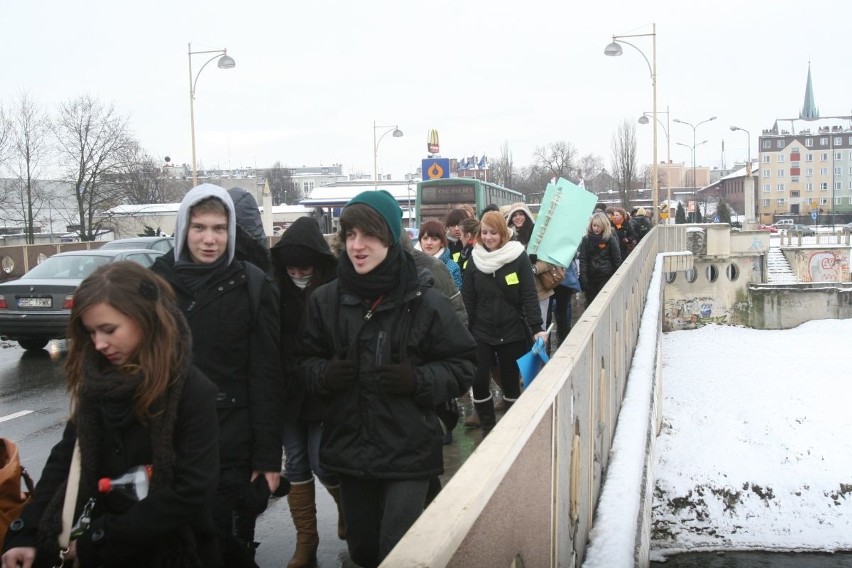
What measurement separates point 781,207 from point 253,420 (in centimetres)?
13529

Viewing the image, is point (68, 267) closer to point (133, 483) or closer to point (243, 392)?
point (243, 392)

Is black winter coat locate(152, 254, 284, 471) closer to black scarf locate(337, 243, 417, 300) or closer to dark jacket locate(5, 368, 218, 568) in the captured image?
black scarf locate(337, 243, 417, 300)

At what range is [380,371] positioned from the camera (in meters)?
3.25

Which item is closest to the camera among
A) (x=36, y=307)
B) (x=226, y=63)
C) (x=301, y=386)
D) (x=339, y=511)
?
(x=301, y=386)

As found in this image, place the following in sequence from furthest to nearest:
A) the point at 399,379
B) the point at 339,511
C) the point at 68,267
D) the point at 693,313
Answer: the point at 693,313 → the point at 68,267 → the point at 339,511 → the point at 399,379

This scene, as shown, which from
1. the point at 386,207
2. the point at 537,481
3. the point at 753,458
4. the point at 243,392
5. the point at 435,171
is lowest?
the point at 753,458

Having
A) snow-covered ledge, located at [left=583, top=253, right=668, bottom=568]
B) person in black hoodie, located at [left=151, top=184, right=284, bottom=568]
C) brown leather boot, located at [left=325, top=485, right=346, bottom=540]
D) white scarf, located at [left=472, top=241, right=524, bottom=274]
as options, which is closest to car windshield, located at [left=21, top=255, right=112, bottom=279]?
white scarf, located at [left=472, top=241, right=524, bottom=274]

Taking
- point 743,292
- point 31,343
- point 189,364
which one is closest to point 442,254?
point 189,364

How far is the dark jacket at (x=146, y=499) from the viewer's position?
96.1 inches

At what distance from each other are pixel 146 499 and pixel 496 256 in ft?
14.1

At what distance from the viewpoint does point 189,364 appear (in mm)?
2648

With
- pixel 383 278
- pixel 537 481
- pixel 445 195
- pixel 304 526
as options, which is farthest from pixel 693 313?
pixel 537 481

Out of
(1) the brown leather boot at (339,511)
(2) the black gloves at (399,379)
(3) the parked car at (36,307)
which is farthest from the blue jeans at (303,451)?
(3) the parked car at (36,307)

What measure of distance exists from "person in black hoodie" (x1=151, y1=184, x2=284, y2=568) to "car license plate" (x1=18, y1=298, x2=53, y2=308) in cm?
1024
